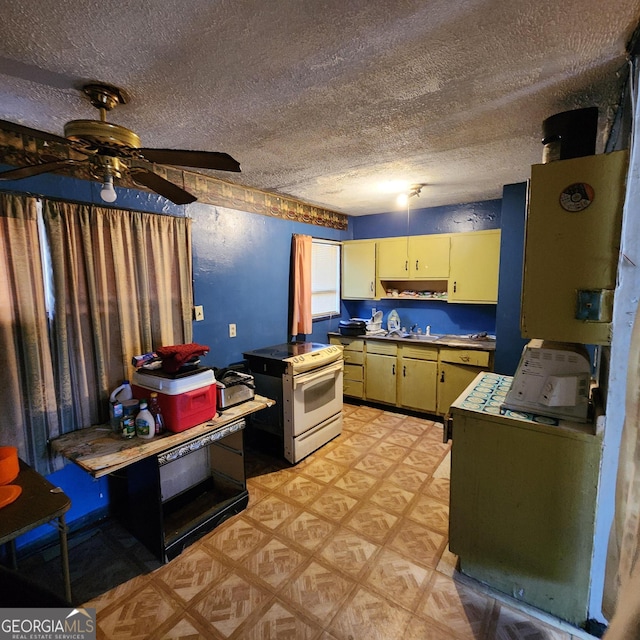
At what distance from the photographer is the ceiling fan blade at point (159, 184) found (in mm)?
1567

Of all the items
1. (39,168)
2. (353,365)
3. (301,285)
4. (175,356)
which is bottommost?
(353,365)

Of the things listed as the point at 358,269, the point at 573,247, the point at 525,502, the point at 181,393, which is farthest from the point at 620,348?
the point at 358,269

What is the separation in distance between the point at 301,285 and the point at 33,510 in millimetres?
2723

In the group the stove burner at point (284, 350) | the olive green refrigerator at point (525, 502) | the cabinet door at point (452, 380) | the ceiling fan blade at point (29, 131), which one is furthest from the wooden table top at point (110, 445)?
the cabinet door at point (452, 380)

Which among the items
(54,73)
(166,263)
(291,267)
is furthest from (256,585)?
(291,267)

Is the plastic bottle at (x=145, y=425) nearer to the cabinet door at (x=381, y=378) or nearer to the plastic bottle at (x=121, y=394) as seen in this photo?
the plastic bottle at (x=121, y=394)

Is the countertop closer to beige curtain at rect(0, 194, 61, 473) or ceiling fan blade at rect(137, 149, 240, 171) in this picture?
ceiling fan blade at rect(137, 149, 240, 171)

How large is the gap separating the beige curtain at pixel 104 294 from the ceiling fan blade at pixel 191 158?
0.93 meters

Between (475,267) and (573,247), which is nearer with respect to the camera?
(573,247)

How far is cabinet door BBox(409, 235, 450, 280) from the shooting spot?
144 inches

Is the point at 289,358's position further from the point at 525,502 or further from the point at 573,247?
the point at 573,247

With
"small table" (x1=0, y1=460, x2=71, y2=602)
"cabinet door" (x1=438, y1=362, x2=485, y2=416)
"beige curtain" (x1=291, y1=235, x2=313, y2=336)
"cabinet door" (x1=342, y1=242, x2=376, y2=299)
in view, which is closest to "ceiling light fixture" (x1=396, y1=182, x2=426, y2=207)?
"cabinet door" (x1=342, y1=242, x2=376, y2=299)

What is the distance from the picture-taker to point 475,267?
3.49 meters

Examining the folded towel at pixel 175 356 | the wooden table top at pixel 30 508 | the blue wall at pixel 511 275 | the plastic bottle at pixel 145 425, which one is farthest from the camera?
the blue wall at pixel 511 275
